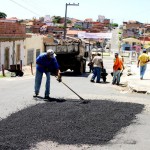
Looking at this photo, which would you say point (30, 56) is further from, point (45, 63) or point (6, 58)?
point (45, 63)

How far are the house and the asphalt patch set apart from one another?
18528mm

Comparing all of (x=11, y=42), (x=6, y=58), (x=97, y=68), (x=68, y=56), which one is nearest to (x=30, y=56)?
(x=11, y=42)

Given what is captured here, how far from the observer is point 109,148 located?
680cm

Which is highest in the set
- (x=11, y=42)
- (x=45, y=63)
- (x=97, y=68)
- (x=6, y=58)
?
(x=45, y=63)

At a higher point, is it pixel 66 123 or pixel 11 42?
pixel 11 42

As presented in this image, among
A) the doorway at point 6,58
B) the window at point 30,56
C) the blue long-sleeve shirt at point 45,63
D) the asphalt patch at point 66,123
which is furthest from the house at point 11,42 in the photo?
the asphalt patch at point 66,123

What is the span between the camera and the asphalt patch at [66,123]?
712 cm

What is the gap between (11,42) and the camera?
101 feet

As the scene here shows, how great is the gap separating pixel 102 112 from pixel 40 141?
2876 mm

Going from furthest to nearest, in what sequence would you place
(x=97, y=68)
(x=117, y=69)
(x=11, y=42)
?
(x=11, y=42) → (x=97, y=68) → (x=117, y=69)

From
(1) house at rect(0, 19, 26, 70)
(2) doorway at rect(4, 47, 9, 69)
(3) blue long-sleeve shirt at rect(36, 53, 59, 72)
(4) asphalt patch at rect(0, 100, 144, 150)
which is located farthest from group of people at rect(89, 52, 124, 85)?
(2) doorway at rect(4, 47, 9, 69)

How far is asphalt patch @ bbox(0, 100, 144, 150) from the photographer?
7.12m

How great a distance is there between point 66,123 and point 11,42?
2334 cm

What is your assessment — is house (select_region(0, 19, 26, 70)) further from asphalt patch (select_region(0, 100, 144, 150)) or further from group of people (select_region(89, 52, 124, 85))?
asphalt patch (select_region(0, 100, 144, 150))
